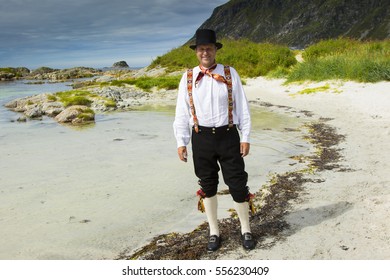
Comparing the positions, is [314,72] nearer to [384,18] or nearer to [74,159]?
[74,159]

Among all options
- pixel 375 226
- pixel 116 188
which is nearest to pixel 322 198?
pixel 375 226

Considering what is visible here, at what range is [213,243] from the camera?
4.32 metres

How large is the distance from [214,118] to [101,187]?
11.4 ft

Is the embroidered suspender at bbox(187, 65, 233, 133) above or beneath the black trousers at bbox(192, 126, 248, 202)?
above

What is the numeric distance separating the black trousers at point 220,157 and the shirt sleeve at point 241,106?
114mm

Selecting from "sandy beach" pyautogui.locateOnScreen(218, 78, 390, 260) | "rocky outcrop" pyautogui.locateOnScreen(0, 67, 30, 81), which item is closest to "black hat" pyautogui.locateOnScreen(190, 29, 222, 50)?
"sandy beach" pyautogui.locateOnScreen(218, 78, 390, 260)

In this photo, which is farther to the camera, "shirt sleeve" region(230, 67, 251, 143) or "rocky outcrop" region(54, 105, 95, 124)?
"rocky outcrop" region(54, 105, 95, 124)

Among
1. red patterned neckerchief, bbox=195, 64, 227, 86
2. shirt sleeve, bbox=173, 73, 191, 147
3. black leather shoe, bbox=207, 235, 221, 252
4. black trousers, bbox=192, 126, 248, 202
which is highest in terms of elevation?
red patterned neckerchief, bbox=195, 64, 227, 86

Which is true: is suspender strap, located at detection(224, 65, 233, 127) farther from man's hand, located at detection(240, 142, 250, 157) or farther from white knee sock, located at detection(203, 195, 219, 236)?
white knee sock, located at detection(203, 195, 219, 236)

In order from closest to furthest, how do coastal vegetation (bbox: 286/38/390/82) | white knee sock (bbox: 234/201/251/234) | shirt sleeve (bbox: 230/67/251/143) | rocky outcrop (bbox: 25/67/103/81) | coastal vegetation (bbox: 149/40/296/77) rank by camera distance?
shirt sleeve (bbox: 230/67/251/143) → white knee sock (bbox: 234/201/251/234) → coastal vegetation (bbox: 286/38/390/82) → coastal vegetation (bbox: 149/40/296/77) → rocky outcrop (bbox: 25/67/103/81)

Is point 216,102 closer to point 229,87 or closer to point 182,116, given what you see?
point 229,87

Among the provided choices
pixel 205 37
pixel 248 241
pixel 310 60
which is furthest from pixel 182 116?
pixel 310 60

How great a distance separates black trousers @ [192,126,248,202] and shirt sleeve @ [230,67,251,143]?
11 centimetres

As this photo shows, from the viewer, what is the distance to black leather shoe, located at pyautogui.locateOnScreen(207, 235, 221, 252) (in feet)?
14.0
